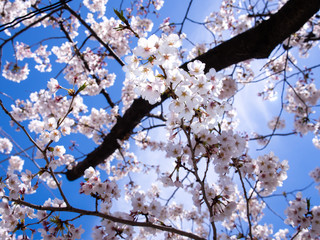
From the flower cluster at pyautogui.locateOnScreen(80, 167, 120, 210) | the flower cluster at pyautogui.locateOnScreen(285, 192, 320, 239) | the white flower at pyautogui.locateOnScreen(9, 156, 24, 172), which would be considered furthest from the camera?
the white flower at pyautogui.locateOnScreen(9, 156, 24, 172)

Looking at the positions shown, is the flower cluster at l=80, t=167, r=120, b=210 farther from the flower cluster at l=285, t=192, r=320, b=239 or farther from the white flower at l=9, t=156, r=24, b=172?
the white flower at l=9, t=156, r=24, b=172

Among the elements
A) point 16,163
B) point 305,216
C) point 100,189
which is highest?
point 16,163

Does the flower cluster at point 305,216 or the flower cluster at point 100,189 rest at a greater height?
the flower cluster at point 305,216

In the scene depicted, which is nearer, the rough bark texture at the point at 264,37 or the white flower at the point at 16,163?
the rough bark texture at the point at 264,37

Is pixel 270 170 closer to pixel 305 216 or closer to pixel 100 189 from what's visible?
pixel 305 216

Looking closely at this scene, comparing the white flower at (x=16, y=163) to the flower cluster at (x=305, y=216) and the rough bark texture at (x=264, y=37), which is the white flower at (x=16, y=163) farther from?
the flower cluster at (x=305, y=216)

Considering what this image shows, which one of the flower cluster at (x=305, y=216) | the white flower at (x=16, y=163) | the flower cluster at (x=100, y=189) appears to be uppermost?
the white flower at (x=16, y=163)

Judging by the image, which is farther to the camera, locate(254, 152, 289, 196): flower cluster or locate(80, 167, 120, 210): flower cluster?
locate(254, 152, 289, 196): flower cluster

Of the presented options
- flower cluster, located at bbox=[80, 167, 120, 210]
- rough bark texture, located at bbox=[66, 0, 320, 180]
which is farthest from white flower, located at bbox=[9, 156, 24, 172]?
flower cluster, located at bbox=[80, 167, 120, 210]

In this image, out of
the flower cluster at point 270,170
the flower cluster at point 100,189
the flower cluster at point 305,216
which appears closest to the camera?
the flower cluster at point 100,189

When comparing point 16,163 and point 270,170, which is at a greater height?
point 16,163

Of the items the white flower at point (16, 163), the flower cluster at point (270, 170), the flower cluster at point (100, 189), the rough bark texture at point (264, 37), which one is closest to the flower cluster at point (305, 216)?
the flower cluster at point (270, 170)

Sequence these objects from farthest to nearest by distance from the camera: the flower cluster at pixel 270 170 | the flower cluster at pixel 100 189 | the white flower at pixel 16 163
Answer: the white flower at pixel 16 163
the flower cluster at pixel 270 170
the flower cluster at pixel 100 189

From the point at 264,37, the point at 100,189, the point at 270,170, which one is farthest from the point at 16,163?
the point at 264,37
